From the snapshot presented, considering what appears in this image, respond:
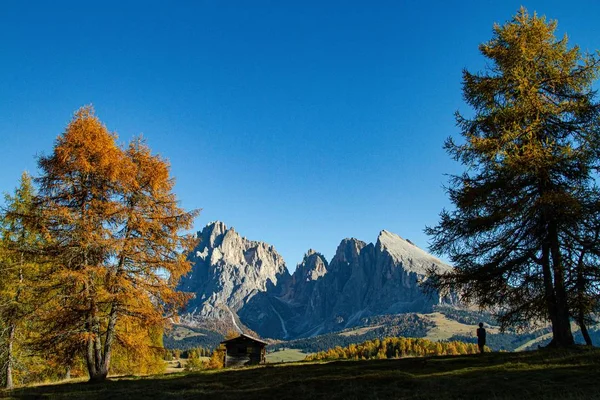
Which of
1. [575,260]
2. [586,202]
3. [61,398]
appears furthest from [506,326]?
[61,398]

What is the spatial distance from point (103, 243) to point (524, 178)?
18829 mm

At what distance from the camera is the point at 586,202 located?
16203 mm

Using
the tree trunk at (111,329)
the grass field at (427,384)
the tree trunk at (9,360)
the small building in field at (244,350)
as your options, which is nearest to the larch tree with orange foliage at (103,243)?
the tree trunk at (111,329)

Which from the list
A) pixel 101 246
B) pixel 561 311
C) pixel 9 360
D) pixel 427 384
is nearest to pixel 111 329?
pixel 101 246

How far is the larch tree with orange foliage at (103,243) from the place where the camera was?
54.0 ft

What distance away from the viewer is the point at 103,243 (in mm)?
16609

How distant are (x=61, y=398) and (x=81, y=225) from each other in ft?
22.1

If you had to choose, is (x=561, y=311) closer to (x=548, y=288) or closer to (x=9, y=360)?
(x=548, y=288)

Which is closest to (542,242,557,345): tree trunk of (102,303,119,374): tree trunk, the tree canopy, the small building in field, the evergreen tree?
the evergreen tree

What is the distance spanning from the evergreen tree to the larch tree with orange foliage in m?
13.4

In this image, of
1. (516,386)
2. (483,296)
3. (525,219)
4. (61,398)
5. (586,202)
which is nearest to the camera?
(516,386)

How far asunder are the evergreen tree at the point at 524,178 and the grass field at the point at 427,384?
9.53 ft

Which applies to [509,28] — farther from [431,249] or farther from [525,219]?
[431,249]

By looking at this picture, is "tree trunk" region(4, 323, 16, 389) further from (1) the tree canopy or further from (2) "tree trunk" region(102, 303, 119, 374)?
(2) "tree trunk" region(102, 303, 119, 374)
